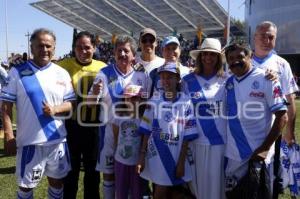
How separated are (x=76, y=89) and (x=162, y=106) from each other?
143cm

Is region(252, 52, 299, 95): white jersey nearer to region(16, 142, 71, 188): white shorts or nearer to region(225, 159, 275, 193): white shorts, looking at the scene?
region(225, 159, 275, 193): white shorts

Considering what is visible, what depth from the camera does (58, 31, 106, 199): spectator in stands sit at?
5.11 meters

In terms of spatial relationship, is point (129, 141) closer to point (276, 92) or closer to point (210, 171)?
point (210, 171)

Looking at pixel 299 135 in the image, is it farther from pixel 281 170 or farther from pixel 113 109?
pixel 113 109

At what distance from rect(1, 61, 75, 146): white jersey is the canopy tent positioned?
25.0 metres

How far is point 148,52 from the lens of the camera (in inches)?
198

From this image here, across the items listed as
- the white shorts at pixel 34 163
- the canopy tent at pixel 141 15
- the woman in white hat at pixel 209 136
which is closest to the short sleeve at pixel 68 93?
the white shorts at pixel 34 163

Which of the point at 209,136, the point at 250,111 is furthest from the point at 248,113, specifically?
the point at 209,136

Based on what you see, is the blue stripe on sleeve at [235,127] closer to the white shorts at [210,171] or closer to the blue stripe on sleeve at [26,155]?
the white shorts at [210,171]

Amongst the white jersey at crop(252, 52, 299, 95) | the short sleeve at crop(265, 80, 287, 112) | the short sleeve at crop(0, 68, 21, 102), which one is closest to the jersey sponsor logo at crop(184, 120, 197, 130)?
the short sleeve at crop(265, 80, 287, 112)

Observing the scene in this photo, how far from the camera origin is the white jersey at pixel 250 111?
392 centimetres

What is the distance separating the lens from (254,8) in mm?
40312

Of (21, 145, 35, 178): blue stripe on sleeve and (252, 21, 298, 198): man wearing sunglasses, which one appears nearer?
(21, 145, 35, 178): blue stripe on sleeve

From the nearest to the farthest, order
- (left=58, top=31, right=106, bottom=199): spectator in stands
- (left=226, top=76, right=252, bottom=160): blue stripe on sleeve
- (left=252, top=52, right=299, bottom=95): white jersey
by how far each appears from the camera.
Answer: (left=226, top=76, right=252, bottom=160): blue stripe on sleeve, (left=252, top=52, right=299, bottom=95): white jersey, (left=58, top=31, right=106, bottom=199): spectator in stands
